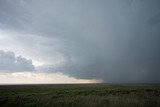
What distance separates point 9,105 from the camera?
1155 cm

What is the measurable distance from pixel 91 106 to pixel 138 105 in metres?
3.38

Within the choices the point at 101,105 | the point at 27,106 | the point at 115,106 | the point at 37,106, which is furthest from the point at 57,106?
the point at 115,106

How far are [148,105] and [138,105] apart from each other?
680 mm

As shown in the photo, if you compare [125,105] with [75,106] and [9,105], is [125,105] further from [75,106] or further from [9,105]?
[9,105]

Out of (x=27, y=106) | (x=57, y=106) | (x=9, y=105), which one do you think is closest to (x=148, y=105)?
(x=57, y=106)

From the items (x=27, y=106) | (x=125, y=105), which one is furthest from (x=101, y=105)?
(x=27, y=106)

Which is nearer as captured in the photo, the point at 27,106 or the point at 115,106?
the point at 115,106

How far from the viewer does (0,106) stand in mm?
11477

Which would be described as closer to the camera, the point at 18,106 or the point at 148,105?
the point at 148,105

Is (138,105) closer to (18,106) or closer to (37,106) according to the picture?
(37,106)

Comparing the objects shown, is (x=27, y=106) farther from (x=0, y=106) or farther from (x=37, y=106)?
(x=0, y=106)

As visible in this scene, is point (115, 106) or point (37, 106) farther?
point (37, 106)

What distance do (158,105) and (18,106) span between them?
33.5ft

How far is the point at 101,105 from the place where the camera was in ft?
36.4
